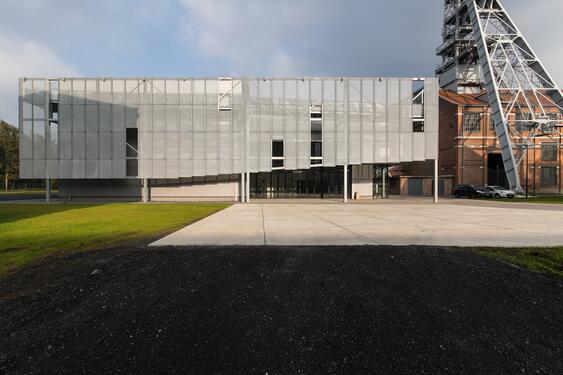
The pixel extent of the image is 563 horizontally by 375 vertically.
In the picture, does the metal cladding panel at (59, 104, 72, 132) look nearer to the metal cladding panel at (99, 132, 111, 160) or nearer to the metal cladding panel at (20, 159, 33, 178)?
the metal cladding panel at (99, 132, 111, 160)

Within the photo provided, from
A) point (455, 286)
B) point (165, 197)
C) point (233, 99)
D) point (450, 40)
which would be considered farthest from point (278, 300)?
point (450, 40)

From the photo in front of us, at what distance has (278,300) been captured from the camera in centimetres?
466

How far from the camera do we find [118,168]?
32.8 m

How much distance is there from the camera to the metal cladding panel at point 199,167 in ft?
109

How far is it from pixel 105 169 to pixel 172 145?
7671mm

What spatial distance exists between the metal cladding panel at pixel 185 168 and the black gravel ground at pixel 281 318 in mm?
27544

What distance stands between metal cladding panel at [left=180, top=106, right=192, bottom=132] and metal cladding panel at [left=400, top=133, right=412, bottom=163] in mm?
23646

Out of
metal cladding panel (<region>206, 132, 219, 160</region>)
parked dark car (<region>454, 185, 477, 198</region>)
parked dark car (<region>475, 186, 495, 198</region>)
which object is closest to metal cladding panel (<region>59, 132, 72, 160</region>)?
metal cladding panel (<region>206, 132, 219, 160</region>)

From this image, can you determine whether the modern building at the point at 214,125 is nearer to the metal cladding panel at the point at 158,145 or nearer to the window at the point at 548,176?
the metal cladding panel at the point at 158,145

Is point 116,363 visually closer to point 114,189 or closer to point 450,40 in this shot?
point 114,189

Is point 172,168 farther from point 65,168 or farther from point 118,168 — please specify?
point 65,168

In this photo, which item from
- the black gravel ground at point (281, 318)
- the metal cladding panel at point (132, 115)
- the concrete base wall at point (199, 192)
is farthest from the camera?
the concrete base wall at point (199, 192)

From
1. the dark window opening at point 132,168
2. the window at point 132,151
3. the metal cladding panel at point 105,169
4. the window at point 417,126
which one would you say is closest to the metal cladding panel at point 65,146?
the metal cladding panel at point 105,169

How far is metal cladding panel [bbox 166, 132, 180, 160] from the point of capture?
3319 cm
